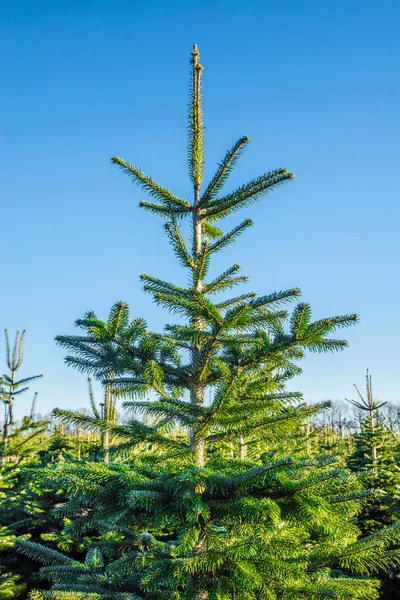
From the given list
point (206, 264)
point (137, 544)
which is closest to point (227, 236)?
point (206, 264)

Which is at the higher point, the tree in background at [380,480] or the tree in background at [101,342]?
the tree in background at [101,342]

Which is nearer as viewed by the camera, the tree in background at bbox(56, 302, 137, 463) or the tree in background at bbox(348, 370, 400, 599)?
the tree in background at bbox(56, 302, 137, 463)

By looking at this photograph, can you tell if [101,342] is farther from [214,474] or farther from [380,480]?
[380,480]

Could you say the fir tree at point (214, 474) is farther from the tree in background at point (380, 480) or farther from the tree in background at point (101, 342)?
the tree in background at point (380, 480)

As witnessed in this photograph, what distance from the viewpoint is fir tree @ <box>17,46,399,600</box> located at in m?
2.62

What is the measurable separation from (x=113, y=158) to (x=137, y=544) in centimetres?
286

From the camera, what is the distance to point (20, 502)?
8.95 metres

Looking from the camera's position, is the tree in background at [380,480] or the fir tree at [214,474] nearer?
the fir tree at [214,474]

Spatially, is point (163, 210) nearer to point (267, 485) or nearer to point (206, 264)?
point (206, 264)

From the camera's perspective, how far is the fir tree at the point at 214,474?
8.61 ft

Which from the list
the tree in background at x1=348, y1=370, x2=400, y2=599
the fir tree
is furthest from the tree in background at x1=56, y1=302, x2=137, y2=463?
the tree in background at x1=348, y1=370, x2=400, y2=599

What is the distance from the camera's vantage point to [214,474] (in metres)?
2.70

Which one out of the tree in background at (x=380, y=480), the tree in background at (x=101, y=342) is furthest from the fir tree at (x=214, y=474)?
the tree in background at (x=380, y=480)

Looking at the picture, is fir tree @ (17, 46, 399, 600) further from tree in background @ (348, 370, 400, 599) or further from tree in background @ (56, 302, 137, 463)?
tree in background @ (348, 370, 400, 599)
